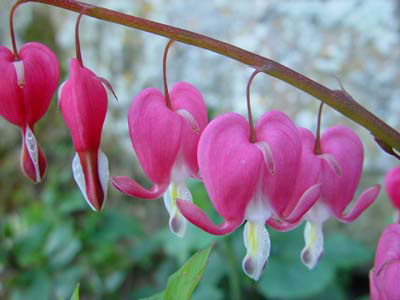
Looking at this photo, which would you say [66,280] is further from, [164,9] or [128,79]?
[164,9]

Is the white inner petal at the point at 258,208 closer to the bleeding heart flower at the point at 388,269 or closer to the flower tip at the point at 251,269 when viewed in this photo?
the flower tip at the point at 251,269

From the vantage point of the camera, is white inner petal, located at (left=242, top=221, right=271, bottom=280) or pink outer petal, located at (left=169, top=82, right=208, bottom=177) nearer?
white inner petal, located at (left=242, top=221, right=271, bottom=280)

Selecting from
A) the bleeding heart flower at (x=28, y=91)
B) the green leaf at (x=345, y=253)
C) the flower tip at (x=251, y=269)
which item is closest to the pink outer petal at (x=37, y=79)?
the bleeding heart flower at (x=28, y=91)

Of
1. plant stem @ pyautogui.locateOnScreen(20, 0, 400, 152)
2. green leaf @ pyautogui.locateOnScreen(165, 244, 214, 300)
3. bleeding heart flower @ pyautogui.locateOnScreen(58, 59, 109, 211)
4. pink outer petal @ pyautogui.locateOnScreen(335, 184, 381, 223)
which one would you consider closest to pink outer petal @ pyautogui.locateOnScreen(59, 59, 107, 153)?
bleeding heart flower @ pyautogui.locateOnScreen(58, 59, 109, 211)

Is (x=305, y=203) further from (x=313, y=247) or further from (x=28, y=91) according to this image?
(x=28, y=91)

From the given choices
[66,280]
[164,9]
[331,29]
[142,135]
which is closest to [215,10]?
[164,9]

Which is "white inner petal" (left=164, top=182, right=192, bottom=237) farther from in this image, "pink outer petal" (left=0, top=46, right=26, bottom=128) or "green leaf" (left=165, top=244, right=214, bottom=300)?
"pink outer petal" (left=0, top=46, right=26, bottom=128)

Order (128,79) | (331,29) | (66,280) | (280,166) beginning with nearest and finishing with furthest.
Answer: (280,166), (66,280), (331,29), (128,79)
